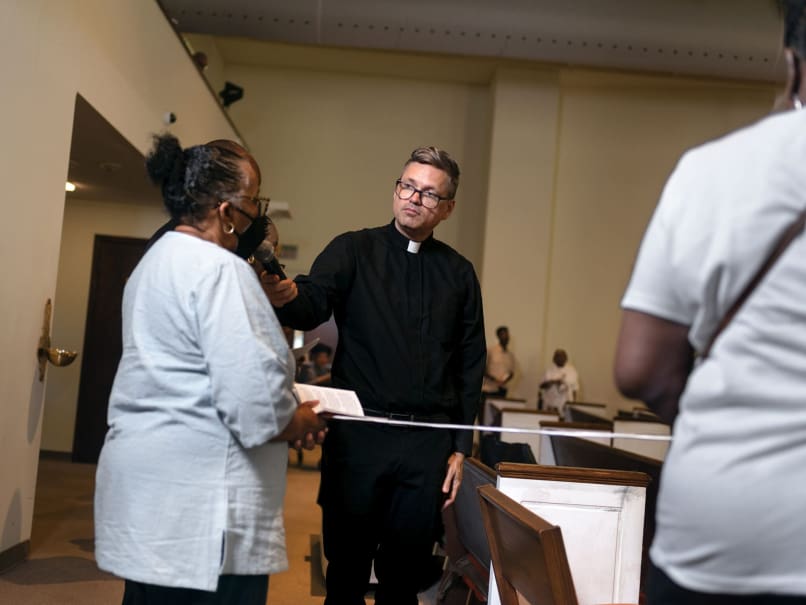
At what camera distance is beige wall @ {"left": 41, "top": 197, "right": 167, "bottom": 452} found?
948 cm

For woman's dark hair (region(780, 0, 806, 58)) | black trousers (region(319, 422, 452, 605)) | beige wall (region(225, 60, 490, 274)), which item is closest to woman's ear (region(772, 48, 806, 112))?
woman's dark hair (region(780, 0, 806, 58))

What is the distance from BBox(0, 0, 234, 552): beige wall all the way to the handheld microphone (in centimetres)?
241

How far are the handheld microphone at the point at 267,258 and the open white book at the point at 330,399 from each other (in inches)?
13.2

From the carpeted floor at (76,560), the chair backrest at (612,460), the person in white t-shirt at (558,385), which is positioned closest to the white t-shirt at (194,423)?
the chair backrest at (612,460)

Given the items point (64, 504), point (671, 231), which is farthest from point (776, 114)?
point (64, 504)

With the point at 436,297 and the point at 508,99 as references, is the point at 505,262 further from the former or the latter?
the point at 436,297

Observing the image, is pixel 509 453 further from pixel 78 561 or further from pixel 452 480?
pixel 78 561

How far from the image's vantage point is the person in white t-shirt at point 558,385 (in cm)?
1275

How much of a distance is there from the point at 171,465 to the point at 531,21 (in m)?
8.59

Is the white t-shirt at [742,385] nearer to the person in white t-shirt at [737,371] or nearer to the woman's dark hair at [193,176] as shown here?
the person in white t-shirt at [737,371]

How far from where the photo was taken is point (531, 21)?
9695 millimetres

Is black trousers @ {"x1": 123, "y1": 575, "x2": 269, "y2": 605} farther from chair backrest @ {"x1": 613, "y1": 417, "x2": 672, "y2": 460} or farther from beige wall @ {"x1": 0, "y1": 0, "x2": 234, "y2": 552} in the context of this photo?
chair backrest @ {"x1": 613, "y1": 417, "x2": 672, "y2": 460}

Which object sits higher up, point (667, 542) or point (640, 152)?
point (640, 152)

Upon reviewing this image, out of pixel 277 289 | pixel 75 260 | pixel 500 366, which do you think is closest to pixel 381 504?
pixel 277 289
